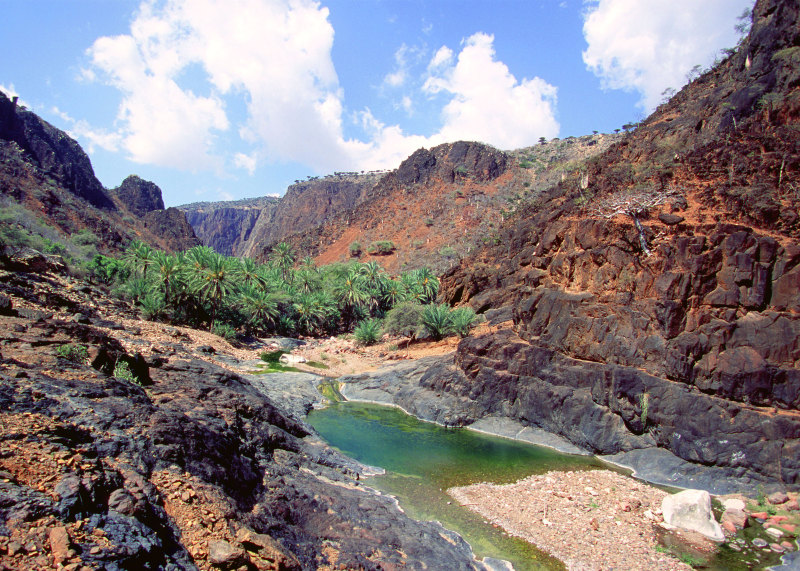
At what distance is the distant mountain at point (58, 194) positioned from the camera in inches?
2522

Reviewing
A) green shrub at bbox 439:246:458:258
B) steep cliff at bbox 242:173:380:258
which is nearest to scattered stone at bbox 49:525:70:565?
green shrub at bbox 439:246:458:258

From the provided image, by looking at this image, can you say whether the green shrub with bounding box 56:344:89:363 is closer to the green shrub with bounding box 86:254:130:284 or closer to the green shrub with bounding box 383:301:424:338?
the green shrub with bounding box 383:301:424:338

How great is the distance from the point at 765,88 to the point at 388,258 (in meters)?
55.7

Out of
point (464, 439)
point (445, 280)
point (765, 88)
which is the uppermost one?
point (765, 88)

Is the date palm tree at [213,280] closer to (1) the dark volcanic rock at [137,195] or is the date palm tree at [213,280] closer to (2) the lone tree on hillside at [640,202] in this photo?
(2) the lone tree on hillside at [640,202]

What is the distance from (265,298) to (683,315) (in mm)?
33977

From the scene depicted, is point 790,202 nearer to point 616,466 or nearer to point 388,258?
point 616,466

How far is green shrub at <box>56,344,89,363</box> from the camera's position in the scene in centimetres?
1106

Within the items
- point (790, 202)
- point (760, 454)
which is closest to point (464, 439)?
point (760, 454)

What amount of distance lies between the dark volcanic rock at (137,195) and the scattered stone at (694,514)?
139175 millimetres

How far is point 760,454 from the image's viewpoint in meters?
13.6

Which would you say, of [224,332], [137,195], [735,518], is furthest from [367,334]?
[137,195]

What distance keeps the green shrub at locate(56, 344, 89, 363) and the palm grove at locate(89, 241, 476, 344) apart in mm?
24095

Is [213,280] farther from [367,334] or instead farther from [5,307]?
[5,307]
